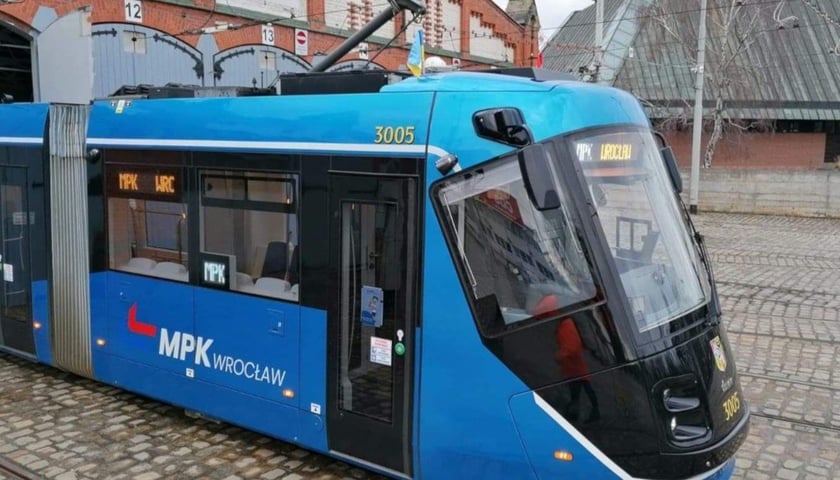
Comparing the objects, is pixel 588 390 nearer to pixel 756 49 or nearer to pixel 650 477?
pixel 650 477

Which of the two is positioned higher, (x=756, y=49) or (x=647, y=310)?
(x=756, y=49)

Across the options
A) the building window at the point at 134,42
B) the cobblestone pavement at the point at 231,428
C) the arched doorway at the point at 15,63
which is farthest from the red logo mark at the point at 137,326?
the building window at the point at 134,42

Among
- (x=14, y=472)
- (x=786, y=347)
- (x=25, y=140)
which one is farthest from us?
(x=786, y=347)

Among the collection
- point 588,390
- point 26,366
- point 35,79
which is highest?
point 35,79

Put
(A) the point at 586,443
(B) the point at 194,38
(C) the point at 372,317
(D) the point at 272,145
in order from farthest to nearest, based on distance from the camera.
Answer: (B) the point at 194,38 < (D) the point at 272,145 < (C) the point at 372,317 < (A) the point at 586,443

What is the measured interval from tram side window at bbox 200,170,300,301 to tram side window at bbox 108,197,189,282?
0.32 meters

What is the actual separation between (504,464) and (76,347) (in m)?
4.43

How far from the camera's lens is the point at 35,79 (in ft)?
54.0

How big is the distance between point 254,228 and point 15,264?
3.50 m

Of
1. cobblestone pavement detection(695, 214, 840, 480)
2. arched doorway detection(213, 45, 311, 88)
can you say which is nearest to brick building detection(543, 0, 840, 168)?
arched doorway detection(213, 45, 311, 88)

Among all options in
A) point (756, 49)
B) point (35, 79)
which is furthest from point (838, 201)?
point (35, 79)

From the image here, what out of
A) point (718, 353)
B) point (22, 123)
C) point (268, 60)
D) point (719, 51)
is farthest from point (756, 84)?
point (718, 353)

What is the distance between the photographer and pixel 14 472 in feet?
17.6

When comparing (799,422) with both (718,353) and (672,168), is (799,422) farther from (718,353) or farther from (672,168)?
(672,168)
